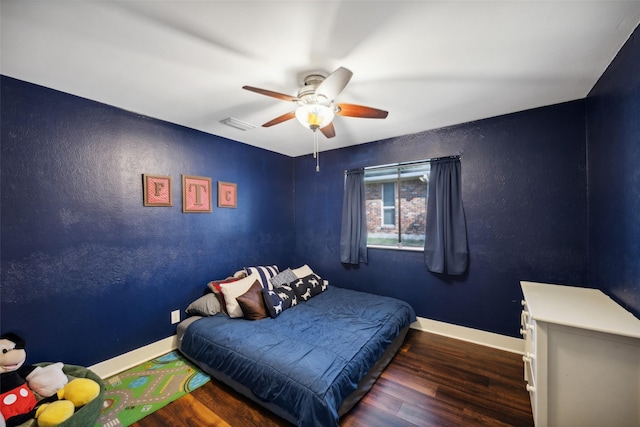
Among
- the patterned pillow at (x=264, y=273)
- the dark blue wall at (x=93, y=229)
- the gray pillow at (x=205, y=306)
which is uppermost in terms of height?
the dark blue wall at (x=93, y=229)

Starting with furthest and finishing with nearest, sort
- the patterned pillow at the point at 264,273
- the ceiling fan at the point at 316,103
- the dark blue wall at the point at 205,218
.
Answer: the patterned pillow at the point at 264,273, the dark blue wall at the point at 205,218, the ceiling fan at the point at 316,103

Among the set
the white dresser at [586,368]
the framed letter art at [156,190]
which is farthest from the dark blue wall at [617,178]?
the framed letter art at [156,190]

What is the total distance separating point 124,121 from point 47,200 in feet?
3.03

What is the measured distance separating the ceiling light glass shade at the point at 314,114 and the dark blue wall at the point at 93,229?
1738 millimetres

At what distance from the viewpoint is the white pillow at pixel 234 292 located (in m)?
2.49

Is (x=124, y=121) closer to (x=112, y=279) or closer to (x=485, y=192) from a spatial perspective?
(x=112, y=279)

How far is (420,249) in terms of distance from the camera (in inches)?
119

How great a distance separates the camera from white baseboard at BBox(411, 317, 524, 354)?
244 cm

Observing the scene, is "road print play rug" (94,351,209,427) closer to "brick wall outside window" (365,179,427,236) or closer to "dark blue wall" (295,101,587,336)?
"dark blue wall" (295,101,587,336)

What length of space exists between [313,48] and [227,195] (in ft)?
7.26

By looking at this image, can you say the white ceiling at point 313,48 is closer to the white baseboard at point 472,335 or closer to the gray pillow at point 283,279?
the gray pillow at point 283,279

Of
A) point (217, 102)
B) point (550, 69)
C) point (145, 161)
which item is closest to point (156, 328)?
point (145, 161)

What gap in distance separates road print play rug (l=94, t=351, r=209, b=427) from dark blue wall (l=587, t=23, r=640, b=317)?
3.15 metres

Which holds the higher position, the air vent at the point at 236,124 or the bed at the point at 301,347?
the air vent at the point at 236,124
